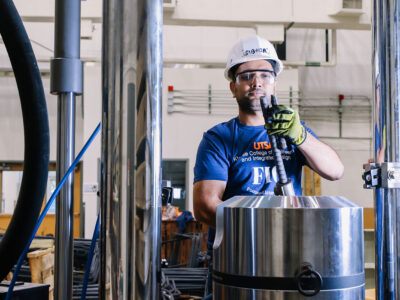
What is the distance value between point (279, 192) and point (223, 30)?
6310 mm

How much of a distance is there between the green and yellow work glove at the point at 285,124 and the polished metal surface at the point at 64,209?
0.32m

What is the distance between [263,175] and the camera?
1377mm

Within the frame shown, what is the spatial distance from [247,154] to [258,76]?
0.23 meters

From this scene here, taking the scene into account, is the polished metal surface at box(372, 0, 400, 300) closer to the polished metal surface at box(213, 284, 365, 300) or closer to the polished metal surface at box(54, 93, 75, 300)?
the polished metal surface at box(213, 284, 365, 300)

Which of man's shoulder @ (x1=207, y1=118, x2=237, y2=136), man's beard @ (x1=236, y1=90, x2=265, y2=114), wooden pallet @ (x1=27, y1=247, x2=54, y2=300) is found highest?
man's beard @ (x1=236, y1=90, x2=265, y2=114)

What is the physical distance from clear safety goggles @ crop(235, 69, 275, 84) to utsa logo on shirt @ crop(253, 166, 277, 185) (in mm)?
257

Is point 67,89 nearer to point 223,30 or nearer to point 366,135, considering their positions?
point 223,30

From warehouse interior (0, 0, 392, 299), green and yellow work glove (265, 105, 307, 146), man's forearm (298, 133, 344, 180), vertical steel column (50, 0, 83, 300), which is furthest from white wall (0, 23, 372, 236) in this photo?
vertical steel column (50, 0, 83, 300)

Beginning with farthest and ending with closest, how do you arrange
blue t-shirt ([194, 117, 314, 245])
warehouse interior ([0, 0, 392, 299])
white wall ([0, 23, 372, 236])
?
white wall ([0, 23, 372, 236])
warehouse interior ([0, 0, 392, 299])
blue t-shirt ([194, 117, 314, 245])

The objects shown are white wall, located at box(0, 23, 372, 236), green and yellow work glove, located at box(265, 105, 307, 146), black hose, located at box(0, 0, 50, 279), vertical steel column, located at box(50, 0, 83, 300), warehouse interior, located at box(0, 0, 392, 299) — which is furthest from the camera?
white wall, located at box(0, 23, 372, 236)

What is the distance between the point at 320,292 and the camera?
1.15 ft

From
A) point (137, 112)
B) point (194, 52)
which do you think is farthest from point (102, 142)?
point (194, 52)

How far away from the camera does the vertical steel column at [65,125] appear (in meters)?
0.60

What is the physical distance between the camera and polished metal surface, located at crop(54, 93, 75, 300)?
1.96ft
